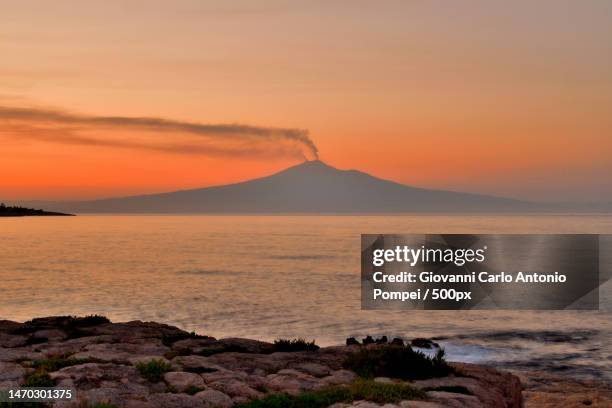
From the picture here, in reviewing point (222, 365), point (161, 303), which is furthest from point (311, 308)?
point (222, 365)

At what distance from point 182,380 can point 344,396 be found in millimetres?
3260

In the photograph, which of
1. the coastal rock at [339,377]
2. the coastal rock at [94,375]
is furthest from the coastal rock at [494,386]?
the coastal rock at [94,375]

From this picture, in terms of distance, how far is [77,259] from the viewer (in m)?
71.9

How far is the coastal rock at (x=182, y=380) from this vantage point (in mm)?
13461

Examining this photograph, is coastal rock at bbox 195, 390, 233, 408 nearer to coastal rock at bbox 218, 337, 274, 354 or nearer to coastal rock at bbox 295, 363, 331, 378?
coastal rock at bbox 295, 363, 331, 378

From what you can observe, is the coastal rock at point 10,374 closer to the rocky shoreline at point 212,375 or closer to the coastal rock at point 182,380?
the rocky shoreline at point 212,375

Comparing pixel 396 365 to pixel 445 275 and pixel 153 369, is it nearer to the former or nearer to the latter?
pixel 153 369

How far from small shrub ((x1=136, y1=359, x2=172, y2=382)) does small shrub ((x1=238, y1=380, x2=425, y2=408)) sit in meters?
2.44

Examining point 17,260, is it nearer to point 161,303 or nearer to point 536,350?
point 161,303

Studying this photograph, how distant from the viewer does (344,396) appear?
42.1ft

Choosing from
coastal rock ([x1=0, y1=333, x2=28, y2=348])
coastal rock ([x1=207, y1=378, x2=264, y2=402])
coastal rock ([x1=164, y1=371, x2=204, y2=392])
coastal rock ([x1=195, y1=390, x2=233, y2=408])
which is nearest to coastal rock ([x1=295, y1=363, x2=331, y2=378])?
coastal rock ([x1=207, y1=378, x2=264, y2=402])

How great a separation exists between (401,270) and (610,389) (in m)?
63.5

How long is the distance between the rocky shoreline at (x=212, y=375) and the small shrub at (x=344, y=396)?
0.02m

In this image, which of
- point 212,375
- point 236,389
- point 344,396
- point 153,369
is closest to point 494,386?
point 344,396
